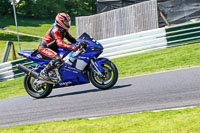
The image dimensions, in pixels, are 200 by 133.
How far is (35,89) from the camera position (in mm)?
8609

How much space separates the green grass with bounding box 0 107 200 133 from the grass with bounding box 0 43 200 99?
499 cm

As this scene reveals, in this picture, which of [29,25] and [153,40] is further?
[29,25]

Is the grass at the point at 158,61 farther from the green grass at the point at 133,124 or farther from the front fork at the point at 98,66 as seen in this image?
the green grass at the point at 133,124

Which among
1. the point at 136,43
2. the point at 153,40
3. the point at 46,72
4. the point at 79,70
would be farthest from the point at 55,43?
the point at 153,40

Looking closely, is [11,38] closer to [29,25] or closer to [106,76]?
[29,25]

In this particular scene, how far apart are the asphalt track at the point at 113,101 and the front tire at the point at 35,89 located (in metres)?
0.17

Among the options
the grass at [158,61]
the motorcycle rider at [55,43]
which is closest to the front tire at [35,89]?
the motorcycle rider at [55,43]

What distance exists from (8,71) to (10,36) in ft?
93.7

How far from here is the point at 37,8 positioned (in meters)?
61.4

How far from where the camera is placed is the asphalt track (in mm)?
6031

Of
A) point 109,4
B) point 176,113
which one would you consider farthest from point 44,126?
point 109,4

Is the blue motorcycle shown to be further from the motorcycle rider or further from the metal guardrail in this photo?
the metal guardrail

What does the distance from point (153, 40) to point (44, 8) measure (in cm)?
5129

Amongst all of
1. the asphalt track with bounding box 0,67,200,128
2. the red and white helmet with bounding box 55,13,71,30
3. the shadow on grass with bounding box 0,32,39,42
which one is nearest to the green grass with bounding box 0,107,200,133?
the asphalt track with bounding box 0,67,200,128
